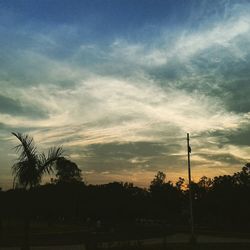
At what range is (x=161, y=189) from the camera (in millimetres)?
122562

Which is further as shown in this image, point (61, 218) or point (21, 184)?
point (61, 218)

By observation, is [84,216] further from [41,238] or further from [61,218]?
[41,238]

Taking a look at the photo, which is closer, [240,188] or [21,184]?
[21,184]

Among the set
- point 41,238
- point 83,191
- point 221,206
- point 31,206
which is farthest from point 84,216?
point 31,206

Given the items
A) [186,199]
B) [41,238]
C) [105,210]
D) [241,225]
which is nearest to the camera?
[41,238]

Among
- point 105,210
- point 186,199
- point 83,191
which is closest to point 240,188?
point 105,210

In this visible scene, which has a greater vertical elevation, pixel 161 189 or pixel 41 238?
pixel 161 189

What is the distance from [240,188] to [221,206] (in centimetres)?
489

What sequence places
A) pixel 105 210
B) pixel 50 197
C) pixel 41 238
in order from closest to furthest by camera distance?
pixel 41 238
pixel 105 210
pixel 50 197

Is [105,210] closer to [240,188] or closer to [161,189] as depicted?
[240,188]

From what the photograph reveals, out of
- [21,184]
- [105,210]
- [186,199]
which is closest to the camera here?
[21,184]

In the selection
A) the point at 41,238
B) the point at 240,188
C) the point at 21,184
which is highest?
the point at 240,188

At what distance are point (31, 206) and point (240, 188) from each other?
2494 inches

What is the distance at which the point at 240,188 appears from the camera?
77875 mm
